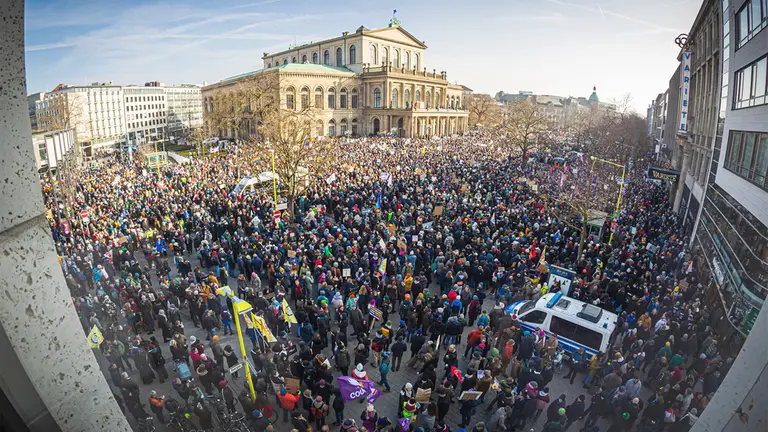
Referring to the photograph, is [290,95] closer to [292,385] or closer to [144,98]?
[292,385]

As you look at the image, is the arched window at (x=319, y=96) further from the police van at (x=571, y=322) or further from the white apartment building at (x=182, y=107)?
the white apartment building at (x=182, y=107)

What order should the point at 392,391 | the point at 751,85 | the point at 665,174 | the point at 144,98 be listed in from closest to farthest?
the point at 392,391, the point at 751,85, the point at 665,174, the point at 144,98

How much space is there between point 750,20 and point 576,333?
11.3 m

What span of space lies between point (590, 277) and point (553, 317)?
188 inches

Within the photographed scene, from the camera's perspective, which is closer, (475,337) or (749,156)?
(475,337)

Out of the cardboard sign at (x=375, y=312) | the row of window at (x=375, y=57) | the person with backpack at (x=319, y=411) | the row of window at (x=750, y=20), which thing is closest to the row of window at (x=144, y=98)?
the row of window at (x=375, y=57)

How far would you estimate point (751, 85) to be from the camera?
42.7 ft

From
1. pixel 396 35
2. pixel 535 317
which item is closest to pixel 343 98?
pixel 396 35

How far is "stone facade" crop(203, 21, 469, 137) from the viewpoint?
64.1 meters

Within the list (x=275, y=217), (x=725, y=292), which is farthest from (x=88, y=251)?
(x=725, y=292)

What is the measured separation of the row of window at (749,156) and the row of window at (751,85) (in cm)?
103

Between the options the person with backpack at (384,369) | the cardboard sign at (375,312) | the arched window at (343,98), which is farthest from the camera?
the arched window at (343,98)

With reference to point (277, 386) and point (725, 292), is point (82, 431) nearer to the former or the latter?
point (277, 386)

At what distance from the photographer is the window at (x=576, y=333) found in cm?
1009
